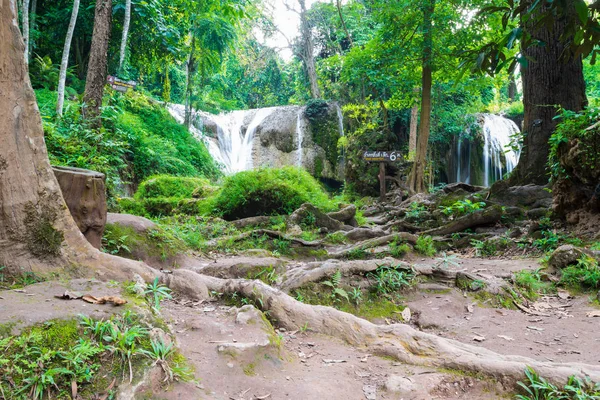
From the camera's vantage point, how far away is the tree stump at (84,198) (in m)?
4.43

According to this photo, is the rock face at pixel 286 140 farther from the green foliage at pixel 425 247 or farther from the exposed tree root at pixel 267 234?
the green foliage at pixel 425 247

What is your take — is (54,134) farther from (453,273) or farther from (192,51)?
(192,51)

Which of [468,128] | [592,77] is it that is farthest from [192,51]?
[592,77]

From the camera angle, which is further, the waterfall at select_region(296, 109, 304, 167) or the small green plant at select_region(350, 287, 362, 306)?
the waterfall at select_region(296, 109, 304, 167)

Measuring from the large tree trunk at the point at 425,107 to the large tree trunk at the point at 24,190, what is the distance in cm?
1031

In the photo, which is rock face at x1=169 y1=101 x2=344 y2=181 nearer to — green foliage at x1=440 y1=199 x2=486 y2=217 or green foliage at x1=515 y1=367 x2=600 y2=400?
green foliage at x1=440 y1=199 x2=486 y2=217

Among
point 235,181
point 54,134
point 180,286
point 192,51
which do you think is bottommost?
point 180,286

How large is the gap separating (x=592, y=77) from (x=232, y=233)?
2607 cm

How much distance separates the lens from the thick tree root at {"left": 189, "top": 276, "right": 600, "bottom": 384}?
270 cm

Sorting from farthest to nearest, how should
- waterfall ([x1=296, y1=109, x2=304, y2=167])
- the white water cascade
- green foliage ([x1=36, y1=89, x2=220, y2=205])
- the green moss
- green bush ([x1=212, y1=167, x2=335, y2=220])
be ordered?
waterfall ([x1=296, y1=109, x2=304, y2=167]) → the white water cascade → green bush ([x1=212, y1=167, x2=335, y2=220]) → green foliage ([x1=36, y1=89, x2=220, y2=205]) → the green moss

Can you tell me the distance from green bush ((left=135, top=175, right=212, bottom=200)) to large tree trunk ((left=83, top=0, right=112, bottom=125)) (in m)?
3.20

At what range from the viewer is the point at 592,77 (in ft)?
83.2

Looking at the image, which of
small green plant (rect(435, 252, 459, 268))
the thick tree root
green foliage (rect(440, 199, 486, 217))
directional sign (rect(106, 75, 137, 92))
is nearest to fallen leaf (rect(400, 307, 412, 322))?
the thick tree root

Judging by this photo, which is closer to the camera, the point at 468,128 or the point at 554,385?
the point at 554,385
